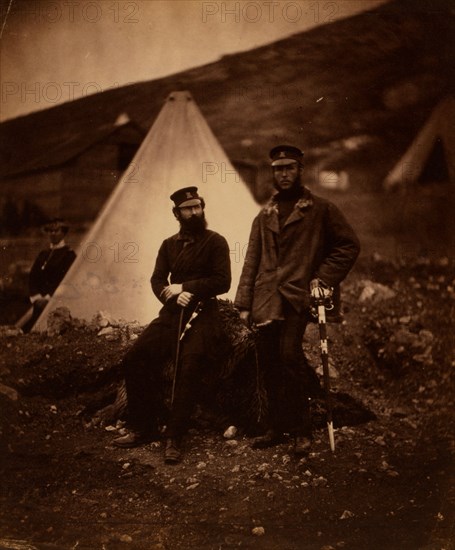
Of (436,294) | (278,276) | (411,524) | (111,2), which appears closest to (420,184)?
(436,294)

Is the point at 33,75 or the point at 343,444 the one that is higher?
the point at 33,75

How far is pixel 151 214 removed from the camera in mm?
2750

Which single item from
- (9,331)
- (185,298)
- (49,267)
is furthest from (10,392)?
(185,298)

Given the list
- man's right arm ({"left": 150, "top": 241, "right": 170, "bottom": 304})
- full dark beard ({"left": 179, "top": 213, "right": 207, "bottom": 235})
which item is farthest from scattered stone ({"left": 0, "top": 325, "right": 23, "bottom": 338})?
full dark beard ({"left": 179, "top": 213, "right": 207, "bottom": 235})

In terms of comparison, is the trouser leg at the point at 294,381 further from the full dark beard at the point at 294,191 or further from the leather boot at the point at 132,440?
the leather boot at the point at 132,440

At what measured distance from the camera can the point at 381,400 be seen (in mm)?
2670

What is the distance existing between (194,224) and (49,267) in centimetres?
73

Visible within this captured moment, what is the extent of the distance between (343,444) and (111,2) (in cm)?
234

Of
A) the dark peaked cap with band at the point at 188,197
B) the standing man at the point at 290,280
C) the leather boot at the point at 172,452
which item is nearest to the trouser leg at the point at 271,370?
the standing man at the point at 290,280

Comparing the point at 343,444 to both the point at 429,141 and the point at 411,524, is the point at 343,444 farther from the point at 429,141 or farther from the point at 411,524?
the point at 429,141

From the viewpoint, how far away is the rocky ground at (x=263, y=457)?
2488mm

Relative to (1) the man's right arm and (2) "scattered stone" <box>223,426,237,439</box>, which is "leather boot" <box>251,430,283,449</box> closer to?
(2) "scattered stone" <box>223,426,237,439</box>

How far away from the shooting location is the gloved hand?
2.58 m

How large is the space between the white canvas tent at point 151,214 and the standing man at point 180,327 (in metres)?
0.05
